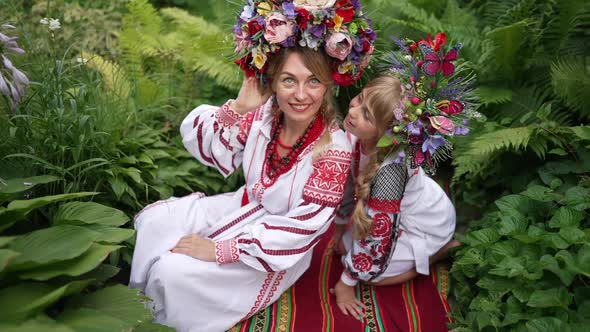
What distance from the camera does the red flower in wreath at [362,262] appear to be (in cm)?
294

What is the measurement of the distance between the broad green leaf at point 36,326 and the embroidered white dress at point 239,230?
65cm

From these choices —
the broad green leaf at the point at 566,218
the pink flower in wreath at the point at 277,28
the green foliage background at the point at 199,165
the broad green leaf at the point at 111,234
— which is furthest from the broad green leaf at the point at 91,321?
the broad green leaf at the point at 566,218

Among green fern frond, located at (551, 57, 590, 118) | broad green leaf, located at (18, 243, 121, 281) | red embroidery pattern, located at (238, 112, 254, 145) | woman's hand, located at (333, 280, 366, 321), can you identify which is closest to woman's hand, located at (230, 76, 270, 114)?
red embroidery pattern, located at (238, 112, 254, 145)

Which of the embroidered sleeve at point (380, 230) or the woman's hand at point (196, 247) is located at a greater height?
the embroidered sleeve at point (380, 230)

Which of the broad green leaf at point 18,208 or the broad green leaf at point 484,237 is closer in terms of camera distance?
the broad green leaf at point 18,208

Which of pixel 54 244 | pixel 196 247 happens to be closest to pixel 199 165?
pixel 196 247

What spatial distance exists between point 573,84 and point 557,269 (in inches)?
56.4

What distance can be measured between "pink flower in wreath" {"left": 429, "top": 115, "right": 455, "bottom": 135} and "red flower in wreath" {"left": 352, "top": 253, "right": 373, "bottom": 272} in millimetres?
842

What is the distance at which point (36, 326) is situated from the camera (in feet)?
6.88

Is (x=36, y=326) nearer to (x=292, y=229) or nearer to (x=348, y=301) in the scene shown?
(x=292, y=229)

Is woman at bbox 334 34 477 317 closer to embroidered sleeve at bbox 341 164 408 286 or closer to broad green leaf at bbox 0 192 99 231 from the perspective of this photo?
embroidered sleeve at bbox 341 164 408 286

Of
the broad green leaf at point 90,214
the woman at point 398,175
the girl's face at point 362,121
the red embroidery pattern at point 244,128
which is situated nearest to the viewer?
the woman at point 398,175

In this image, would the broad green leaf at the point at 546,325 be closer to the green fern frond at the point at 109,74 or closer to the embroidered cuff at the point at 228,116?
the embroidered cuff at the point at 228,116

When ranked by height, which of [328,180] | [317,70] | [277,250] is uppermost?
[317,70]
